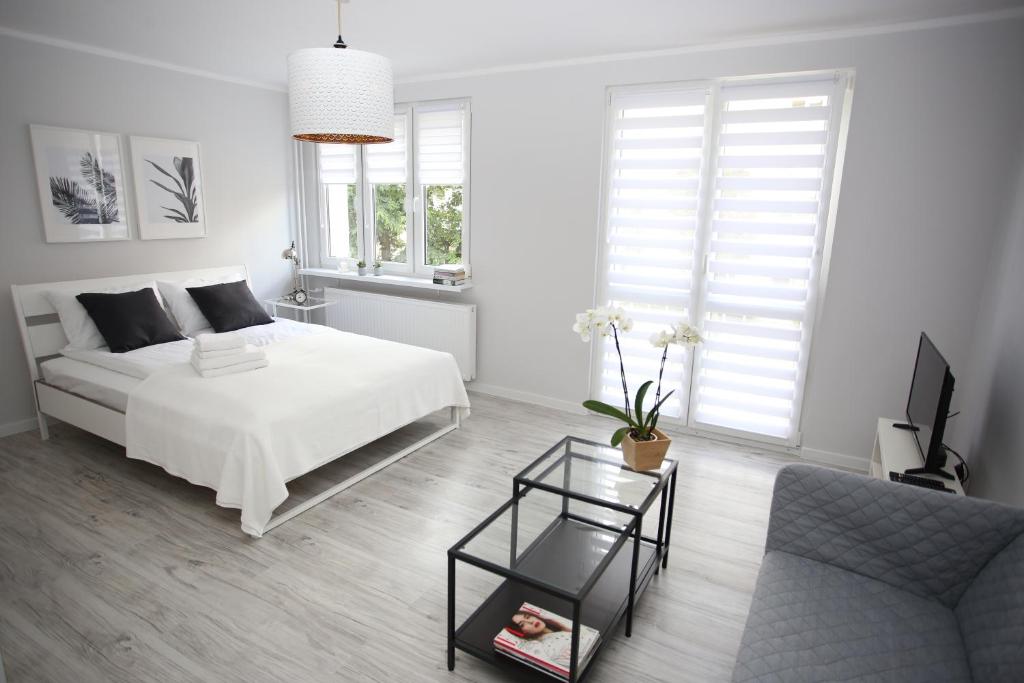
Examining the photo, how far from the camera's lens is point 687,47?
3.62 metres

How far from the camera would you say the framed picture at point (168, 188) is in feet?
13.8

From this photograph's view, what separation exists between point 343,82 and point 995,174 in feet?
10.7

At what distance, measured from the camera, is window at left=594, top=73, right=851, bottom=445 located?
3428 millimetres

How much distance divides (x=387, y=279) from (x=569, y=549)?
333 cm

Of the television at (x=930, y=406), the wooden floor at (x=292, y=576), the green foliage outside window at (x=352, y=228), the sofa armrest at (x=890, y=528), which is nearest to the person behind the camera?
the sofa armrest at (x=890, y=528)

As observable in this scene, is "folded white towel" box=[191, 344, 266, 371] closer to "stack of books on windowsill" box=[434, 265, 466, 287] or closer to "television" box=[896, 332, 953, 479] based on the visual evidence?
"stack of books on windowsill" box=[434, 265, 466, 287]

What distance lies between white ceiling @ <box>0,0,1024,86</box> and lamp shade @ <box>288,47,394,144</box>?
0.74m

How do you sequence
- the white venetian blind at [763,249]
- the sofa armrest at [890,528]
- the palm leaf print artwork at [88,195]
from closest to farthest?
the sofa armrest at [890,528], the white venetian blind at [763,249], the palm leaf print artwork at [88,195]

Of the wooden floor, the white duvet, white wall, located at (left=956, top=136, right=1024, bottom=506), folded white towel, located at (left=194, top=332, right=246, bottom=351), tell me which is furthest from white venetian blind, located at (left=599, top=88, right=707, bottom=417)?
folded white towel, located at (left=194, top=332, right=246, bottom=351)

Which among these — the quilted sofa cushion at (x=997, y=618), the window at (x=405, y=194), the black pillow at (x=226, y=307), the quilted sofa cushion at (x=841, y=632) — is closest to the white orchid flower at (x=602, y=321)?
the quilted sofa cushion at (x=841, y=632)

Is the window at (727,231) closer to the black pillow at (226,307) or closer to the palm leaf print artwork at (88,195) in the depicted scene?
the black pillow at (226,307)

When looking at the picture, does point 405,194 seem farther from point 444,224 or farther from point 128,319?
point 128,319

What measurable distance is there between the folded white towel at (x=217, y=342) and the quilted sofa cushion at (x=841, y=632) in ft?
9.40

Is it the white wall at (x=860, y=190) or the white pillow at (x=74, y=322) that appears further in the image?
the white pillow at (x=74, y=322)
